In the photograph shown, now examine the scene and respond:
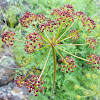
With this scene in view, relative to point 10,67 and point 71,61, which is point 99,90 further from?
point 10,67

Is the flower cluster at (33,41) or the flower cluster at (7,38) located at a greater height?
the flower cluster at (7,38)

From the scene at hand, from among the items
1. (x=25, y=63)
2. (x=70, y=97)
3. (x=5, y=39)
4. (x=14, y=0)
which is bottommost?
(x=70, y=97)

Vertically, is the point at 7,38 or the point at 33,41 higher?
the point at 7,38

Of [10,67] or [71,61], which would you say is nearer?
[71,61]

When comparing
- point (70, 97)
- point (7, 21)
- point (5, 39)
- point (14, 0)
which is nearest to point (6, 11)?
point (7, 21)

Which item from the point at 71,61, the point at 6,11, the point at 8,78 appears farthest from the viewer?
the point at 6,11

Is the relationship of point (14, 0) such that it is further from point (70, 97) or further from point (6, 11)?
point (70, 97)

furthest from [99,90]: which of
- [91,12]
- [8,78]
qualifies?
[91,12]

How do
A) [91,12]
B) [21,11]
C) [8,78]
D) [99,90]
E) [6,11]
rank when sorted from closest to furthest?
[99,90], [8,78], [6,11], [21,11], [91,12]

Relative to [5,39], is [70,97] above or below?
below

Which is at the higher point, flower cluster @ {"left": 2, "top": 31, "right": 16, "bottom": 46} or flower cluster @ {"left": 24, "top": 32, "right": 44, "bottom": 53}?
flower cluster @ {"left": 2, "top": 31, "right": 16, "bottom": 46}
